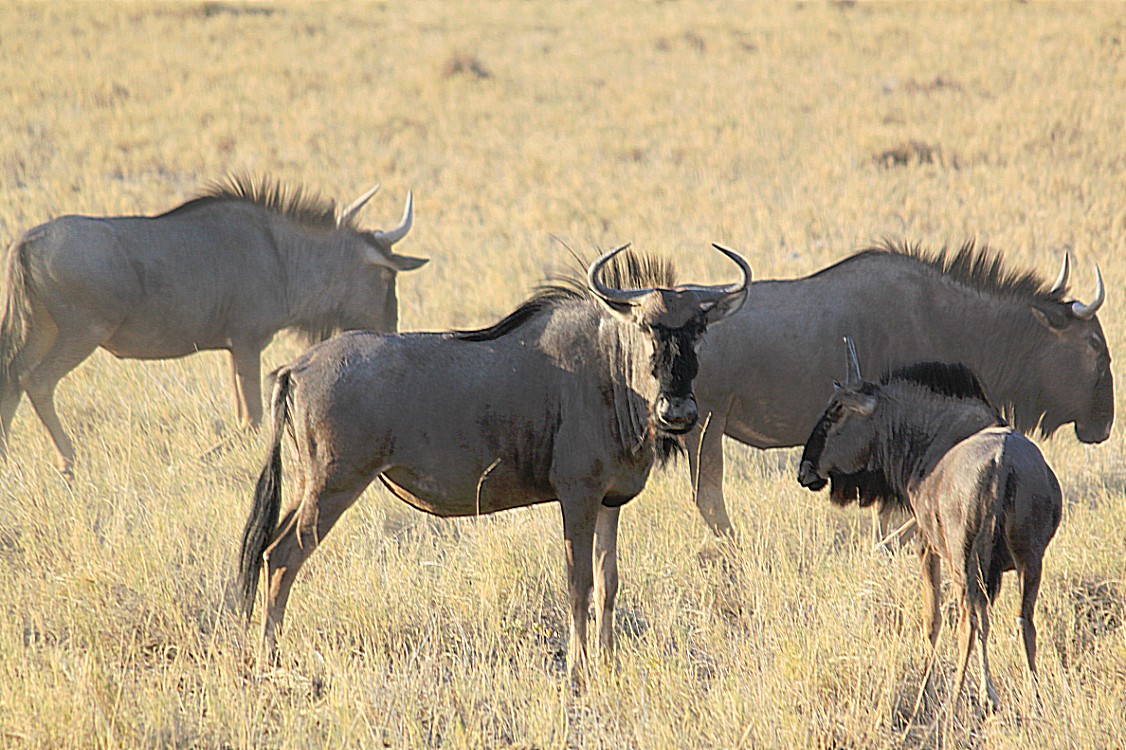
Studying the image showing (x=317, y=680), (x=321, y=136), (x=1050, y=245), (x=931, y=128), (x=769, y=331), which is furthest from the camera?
(x=321, y=136)

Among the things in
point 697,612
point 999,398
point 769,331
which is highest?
point 769,331

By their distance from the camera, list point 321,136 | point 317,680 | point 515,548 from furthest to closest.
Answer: point 321,136, point 515,548, point 317,680

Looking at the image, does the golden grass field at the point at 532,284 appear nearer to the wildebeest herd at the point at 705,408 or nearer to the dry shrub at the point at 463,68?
the dry shrub at the point at 463,68

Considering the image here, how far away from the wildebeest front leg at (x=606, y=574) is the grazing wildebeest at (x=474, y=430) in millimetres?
13

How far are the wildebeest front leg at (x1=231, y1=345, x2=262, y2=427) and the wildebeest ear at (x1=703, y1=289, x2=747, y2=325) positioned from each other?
4533 millimetres

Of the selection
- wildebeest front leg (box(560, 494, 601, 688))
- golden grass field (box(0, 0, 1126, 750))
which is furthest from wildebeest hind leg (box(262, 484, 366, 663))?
wildebeest front leg (box(560, 494, 601, 688))

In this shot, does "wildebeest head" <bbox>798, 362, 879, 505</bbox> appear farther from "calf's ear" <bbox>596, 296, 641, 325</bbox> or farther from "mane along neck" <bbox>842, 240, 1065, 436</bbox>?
"mane along neck" <bbox>842, 240, 1065, 436</bbox>

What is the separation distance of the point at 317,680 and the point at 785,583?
2.23 meters

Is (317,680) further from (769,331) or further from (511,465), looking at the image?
(769,331)

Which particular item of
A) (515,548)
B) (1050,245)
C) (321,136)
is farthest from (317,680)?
(321,136)

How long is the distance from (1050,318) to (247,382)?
17.9 ft

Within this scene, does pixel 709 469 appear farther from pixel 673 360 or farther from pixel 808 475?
pixel 673 360

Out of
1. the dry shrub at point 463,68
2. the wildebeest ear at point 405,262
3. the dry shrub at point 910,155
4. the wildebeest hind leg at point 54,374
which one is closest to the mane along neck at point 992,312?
the wildebeest ear at point 405,262

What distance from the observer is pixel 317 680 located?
4352 millimetres
